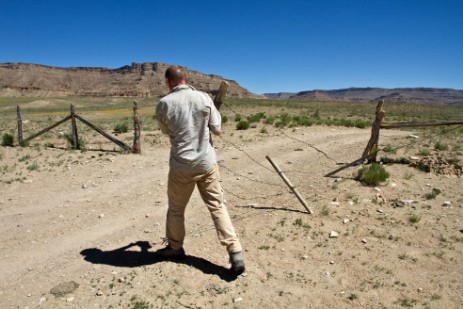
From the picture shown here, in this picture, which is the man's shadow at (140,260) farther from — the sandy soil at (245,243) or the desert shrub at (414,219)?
the desert shrub at (414,219)

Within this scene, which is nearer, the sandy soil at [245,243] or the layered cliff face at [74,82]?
the sandy soil at [245,243]

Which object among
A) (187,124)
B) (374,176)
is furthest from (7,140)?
(374,176)

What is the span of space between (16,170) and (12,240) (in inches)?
180

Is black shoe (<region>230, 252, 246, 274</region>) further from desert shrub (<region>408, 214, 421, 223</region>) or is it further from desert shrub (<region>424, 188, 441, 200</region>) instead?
desert shrub (<region>424, 188, 441, 200</region>)

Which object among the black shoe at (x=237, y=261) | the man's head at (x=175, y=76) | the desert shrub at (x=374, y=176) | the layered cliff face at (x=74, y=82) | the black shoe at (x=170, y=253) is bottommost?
the black shoe at (x=170, y=253)

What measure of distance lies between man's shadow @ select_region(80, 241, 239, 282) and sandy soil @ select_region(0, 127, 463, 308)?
0.06ft

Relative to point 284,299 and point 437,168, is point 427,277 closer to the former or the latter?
point 284,299

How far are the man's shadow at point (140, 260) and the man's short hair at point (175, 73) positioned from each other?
7.43 feet

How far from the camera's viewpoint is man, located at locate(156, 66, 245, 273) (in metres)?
3.66

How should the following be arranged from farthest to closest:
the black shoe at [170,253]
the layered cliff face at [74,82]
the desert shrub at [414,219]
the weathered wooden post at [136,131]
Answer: the layered cliff face at [74,82] → the weathered wooden post at [136,131] → the desert shrub at [414,219] → the black shoe at [170,253]

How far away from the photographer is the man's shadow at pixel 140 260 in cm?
412

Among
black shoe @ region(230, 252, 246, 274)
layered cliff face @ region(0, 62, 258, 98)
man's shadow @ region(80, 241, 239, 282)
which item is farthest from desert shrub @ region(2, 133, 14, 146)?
layered cliff face @ region(0, 62, 258, 98)

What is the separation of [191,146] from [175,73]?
0.82m

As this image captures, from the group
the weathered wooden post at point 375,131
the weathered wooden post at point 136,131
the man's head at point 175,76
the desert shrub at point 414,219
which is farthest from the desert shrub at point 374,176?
the weathered wooden post at point 136,131
